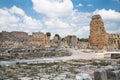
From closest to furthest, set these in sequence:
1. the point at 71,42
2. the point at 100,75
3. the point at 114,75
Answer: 1. the point at 100,75
2. the point at 114,75
3. the point at 71,42

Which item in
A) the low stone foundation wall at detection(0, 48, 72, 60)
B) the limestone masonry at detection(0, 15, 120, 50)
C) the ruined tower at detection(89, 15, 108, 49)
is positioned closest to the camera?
the low stone foundation wall at detection(0, 48, 72, 60)

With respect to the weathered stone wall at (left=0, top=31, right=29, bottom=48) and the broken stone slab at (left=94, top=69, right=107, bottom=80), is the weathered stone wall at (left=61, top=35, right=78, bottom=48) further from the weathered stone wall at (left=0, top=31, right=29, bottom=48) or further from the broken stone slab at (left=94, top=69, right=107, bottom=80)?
the broken stone slab at (left=94, top=69, right=107, bottom=80)

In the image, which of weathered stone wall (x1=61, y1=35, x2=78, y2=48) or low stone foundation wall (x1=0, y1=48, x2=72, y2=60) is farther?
weathered stone wall (x1=61, y1=35, x2=78, y2=48)

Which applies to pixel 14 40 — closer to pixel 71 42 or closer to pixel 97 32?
pixel 97 32

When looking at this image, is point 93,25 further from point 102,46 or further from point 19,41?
point 19,41

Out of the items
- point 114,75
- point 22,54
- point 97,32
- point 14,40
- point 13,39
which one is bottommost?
point 114,75

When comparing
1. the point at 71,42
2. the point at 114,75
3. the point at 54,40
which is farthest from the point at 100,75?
the point at 54,40

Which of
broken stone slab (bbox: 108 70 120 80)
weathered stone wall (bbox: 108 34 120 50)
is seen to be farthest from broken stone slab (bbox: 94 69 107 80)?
weathered stone wall (bbox: 108 34 120 50)

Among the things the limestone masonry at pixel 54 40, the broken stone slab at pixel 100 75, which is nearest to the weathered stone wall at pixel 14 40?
the limestone masonry at pixel 54 40

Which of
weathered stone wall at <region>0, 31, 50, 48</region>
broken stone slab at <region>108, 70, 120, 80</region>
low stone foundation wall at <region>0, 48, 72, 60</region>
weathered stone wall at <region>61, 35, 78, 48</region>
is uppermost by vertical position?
weathered stone wall at <region>61, 35, 78, 48</region>

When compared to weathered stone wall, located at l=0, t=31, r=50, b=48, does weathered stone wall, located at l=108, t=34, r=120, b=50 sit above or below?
above

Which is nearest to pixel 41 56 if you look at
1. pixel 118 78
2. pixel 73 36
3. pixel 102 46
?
pixel 118 78

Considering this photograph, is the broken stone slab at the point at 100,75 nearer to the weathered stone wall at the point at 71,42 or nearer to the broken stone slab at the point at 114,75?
the broken stone slab at the point at 114,75

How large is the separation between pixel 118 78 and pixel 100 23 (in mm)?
53362
